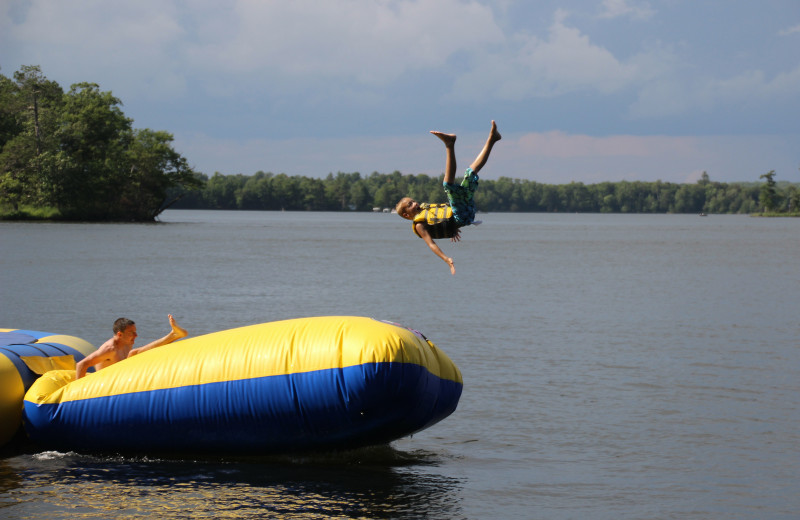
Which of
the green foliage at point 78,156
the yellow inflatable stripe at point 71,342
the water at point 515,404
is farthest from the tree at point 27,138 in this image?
the yellow inflatable stripe at point 71,342

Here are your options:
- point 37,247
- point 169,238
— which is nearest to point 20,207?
point 169,238

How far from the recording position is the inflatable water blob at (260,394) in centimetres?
1027

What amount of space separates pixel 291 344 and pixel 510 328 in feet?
51.8

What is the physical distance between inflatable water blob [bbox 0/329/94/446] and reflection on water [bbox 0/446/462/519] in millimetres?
566

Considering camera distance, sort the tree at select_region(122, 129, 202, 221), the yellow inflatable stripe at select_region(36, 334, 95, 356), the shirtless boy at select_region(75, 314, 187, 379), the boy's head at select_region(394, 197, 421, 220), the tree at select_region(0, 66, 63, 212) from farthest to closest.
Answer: the tree at select_region(122, 129, 202, 221)
the tree at select_region(0, 66, 63, 212)
the yellow inflatable stripe at select_region(36, 334, 95, 356)
the shirtless boy at select_region(75, 314, 187, 379)
the boy's head at select_region(394, 197, 421, 220)

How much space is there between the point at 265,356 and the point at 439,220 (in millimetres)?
2549

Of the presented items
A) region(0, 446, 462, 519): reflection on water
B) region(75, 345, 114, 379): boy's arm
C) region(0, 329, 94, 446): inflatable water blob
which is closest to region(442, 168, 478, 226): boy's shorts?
region(0, 446, 462, 519): reflection on water

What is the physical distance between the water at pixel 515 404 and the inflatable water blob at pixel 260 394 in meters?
0.46

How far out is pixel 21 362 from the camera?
450 inches

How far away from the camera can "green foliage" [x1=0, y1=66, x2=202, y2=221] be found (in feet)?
307

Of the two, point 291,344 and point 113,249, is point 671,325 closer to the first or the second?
point 291,344

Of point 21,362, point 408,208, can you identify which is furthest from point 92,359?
point 408,208

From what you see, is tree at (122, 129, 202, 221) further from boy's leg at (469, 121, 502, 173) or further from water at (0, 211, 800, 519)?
boy's leg at (469, 121, 502, 173)

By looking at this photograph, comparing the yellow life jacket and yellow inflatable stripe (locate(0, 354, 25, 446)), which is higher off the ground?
the yellow life jacket
